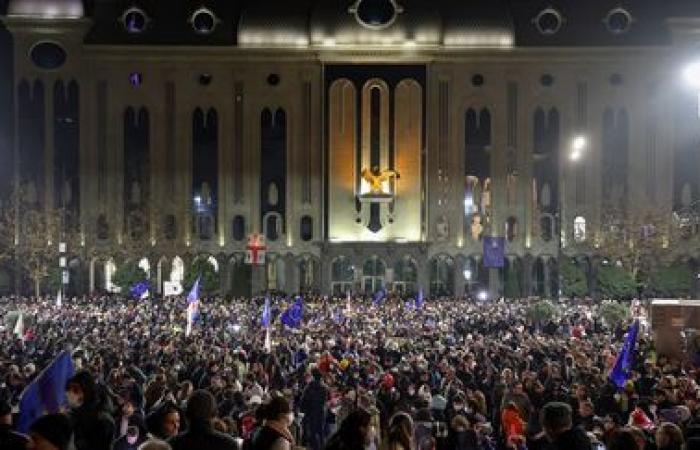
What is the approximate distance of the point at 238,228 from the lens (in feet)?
246

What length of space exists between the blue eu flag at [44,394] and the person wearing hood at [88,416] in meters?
0.32

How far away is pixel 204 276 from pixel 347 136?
1321cm

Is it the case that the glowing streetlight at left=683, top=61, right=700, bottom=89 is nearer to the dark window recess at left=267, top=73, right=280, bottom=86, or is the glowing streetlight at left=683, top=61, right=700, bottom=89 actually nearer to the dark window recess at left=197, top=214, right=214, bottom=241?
the dark window recess at left=267, top=73, right=280, bottom=86

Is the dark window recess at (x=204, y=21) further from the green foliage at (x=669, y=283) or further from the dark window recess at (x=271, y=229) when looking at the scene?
the green foliage at (x=669, y=283)

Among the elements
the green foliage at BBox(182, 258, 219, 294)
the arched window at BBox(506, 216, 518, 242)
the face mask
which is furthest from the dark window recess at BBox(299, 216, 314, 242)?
the face mask

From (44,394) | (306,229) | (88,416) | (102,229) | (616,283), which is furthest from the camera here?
(306,229)

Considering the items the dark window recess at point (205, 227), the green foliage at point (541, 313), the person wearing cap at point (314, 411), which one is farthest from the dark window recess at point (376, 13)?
the person wearing cap at point (314, 411)

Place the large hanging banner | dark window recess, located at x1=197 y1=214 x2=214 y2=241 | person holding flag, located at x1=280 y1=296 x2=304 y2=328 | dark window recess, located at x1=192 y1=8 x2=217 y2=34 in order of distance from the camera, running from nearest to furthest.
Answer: person holding flag, located at x1=280 y1=296 x2=304 y2=328, the large hanging banner, dark window recess, located at x1=197 y1=214 x2=214 y2=241, dark window recess, located at x1=192 y1=8 x2=217 y2=34

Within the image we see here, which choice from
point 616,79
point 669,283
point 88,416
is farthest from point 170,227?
point 88,416

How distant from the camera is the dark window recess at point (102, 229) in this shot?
7375 centimetres

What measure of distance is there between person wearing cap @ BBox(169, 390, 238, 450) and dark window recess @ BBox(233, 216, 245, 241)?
67154 mm

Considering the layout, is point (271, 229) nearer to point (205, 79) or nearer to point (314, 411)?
point (205, 79)

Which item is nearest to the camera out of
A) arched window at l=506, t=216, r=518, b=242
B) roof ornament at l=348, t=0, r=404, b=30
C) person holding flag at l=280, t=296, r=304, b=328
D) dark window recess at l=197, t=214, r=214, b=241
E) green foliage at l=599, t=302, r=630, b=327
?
person holding flag at l=280, t=296, r=304, b=328

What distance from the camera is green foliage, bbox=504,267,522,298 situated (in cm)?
7181
